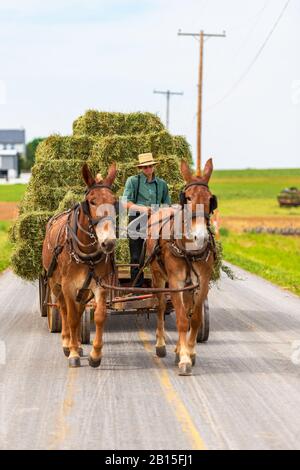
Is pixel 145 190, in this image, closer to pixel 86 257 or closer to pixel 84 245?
pixel 84 245

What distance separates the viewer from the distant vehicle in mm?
92562

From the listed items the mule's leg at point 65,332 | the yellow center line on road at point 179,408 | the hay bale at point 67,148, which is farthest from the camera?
the hay bale at point 67,148

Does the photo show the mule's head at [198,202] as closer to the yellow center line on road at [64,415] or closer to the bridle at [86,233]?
the bridle at [86,233]

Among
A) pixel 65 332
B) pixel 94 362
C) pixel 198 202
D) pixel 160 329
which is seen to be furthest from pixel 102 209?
pixel 160 329

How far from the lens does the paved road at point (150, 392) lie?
8328 millimetres

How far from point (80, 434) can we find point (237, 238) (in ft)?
137

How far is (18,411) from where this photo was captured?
30.8 feet

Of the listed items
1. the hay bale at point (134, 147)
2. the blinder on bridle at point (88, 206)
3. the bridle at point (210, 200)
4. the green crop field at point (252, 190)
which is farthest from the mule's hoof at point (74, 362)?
the green crop field at point (252, 190)

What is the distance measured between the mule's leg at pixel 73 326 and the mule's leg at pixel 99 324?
27cm

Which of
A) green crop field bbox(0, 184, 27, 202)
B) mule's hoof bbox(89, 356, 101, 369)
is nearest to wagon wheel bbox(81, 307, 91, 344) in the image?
mule's hoof bbox(89, 356, 101, 369)

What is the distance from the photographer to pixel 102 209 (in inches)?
444

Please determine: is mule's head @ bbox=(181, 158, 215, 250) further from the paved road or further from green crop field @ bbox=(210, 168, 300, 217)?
green crop field @ bbox=(210, 168, 300, 217)

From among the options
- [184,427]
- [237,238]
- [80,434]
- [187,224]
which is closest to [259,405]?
[184,427]

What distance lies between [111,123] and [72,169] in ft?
6.19
